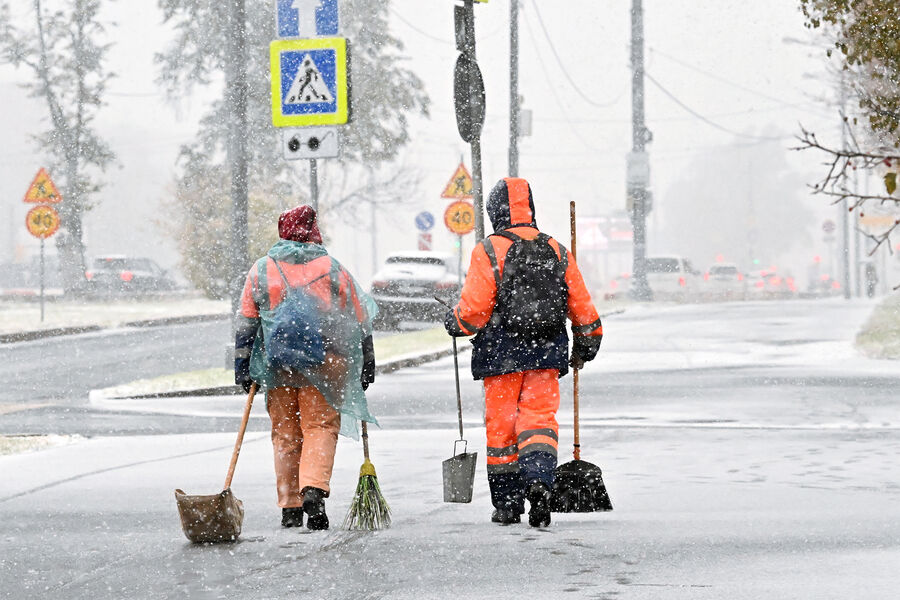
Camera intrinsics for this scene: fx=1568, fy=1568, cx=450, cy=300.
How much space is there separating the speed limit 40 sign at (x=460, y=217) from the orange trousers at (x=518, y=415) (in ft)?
64.0

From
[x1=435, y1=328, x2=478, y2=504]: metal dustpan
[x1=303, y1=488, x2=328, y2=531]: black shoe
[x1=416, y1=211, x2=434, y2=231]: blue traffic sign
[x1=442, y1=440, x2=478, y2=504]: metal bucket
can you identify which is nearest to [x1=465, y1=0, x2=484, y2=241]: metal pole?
[x1=435, y1=328, x2=478, y2=504]: metal dustpan

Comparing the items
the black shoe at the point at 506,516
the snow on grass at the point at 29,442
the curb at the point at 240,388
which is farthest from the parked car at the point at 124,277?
the black shoe at the point at 506,516

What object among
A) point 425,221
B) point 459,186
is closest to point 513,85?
point 425,221

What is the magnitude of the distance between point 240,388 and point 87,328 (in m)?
14.1

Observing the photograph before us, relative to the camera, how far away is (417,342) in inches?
944

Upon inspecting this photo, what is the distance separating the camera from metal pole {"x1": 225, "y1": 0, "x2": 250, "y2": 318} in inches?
701

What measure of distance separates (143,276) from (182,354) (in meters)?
30.5

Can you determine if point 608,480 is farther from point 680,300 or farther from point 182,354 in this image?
point 680,300

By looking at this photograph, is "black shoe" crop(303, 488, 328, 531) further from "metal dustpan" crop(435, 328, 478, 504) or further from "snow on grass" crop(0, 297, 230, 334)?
"snow on grass" crop(0, 297, 230, 334)

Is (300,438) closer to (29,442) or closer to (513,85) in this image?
(29,442)

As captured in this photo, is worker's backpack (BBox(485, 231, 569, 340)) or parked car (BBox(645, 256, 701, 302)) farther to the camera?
parked car (BBox(645, 256, 701, 302))

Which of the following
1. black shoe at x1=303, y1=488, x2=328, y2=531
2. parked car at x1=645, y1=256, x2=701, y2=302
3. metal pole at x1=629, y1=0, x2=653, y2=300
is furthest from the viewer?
parked car at x1=645, y1=256, x2=701, y2=302

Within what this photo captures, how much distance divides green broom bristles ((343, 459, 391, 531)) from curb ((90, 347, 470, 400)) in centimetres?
862

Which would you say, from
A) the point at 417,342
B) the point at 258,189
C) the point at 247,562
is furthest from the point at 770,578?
the point at 258,189
